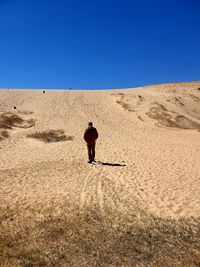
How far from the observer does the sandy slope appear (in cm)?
892

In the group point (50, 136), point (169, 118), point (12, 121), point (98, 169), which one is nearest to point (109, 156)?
point (98, 169)

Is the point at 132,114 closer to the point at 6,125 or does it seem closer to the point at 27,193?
the point at 6,125

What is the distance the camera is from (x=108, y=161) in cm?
1372

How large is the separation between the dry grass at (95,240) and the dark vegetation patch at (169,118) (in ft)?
49.8

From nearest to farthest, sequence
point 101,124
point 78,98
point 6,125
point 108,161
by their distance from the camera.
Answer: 1. point 108,161
2. point 6,125
3. point 101,124
4. point 78,98

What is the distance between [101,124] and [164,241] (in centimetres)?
1580

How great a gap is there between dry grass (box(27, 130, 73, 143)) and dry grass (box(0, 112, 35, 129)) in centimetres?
183

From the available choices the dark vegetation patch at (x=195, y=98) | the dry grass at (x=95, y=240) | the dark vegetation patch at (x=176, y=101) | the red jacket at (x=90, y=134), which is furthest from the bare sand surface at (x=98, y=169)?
the dark vegetation patch at (x=195, y=98)

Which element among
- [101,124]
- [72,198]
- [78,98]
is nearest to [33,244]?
[72,198]

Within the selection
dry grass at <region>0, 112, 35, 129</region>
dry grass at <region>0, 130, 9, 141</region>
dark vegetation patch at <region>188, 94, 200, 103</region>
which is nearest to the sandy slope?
dry grass at <region>0, 130, 9, 141</region>

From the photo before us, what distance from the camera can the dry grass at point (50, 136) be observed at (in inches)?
718

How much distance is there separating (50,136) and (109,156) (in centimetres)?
531

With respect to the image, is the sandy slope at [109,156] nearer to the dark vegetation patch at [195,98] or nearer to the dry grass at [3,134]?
the dry grass at [3,134]

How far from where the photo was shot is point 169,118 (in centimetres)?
2309
